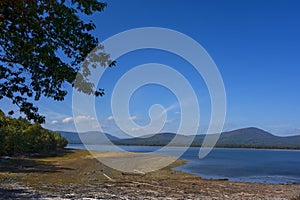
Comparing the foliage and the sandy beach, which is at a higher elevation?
the foliage

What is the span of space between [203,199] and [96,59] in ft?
48.2

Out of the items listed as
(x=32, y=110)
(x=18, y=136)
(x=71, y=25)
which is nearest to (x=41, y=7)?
(x=71, y=25)

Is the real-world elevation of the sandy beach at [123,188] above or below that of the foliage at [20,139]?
below

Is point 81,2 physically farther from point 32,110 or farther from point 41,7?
point 32,110

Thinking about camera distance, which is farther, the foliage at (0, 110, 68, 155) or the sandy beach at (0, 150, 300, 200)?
the foliage at (0, 110, 68, 155)

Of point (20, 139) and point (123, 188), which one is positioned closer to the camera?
point (123, 188)

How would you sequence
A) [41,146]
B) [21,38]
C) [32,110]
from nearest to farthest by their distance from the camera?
[21,38] < [32,110] < [41,146]

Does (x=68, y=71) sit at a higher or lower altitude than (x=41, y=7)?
lower

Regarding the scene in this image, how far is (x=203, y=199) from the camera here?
2134 centimetres

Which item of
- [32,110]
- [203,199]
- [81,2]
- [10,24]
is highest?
[81,2]

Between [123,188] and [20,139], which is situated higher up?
[20,139]

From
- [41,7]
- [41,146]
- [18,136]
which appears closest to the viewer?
[41,7]

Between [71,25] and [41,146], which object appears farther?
[41,146]

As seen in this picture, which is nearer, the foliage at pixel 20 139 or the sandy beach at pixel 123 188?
the sandy beach at pixel 123 188
